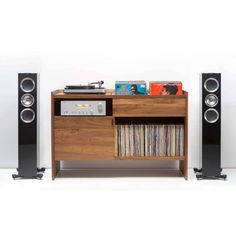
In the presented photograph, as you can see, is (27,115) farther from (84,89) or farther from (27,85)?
(84,89)

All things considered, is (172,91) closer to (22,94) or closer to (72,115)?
(72,115)

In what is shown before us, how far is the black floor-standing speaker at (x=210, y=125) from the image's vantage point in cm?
432

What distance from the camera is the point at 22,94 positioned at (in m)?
4.35

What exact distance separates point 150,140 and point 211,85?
25.7 inches

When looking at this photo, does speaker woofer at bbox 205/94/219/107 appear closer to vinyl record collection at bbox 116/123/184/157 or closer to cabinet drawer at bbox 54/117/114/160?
vinyl record collection at bbox 116/123/184/157

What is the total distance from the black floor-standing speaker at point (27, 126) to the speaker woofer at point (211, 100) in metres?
1.36

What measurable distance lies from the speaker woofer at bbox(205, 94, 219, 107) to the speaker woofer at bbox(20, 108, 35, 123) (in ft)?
4.56
